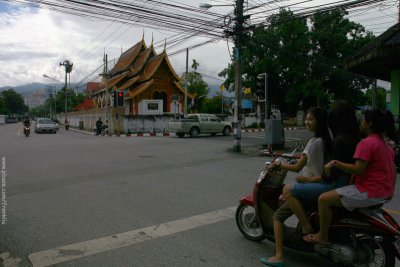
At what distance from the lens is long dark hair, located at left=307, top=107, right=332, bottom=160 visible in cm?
386

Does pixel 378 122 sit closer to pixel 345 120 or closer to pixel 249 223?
pixel 345 120

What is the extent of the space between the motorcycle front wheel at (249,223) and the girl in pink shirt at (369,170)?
128 centimetres

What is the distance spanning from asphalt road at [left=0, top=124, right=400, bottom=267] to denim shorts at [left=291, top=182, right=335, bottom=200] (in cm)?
79

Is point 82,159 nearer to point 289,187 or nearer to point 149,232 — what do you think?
point 149,232

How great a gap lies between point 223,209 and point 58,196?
3317 millimetres

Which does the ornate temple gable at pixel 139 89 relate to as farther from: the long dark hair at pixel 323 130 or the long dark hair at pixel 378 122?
the long dark hair at pixel 378 122

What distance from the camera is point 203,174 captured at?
10.1 metres

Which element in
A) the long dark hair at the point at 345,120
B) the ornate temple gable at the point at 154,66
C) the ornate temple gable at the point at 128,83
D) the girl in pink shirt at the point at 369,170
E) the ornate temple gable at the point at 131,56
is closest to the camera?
the girl in pink shirt at the point at 369,170

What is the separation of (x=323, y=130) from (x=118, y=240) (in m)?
2.81

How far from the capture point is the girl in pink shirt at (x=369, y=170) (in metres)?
3.38

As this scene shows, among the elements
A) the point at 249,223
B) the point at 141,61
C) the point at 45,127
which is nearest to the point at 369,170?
the point at 249,223

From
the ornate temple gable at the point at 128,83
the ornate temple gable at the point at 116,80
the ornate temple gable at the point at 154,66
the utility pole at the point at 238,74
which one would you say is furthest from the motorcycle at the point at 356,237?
the ornate temple gable at the point at 116,80

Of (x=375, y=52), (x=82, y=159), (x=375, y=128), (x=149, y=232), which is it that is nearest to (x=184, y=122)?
(x=82, y=159)

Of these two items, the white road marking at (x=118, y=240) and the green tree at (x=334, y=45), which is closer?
the white road marking at (x=118, y=240)
